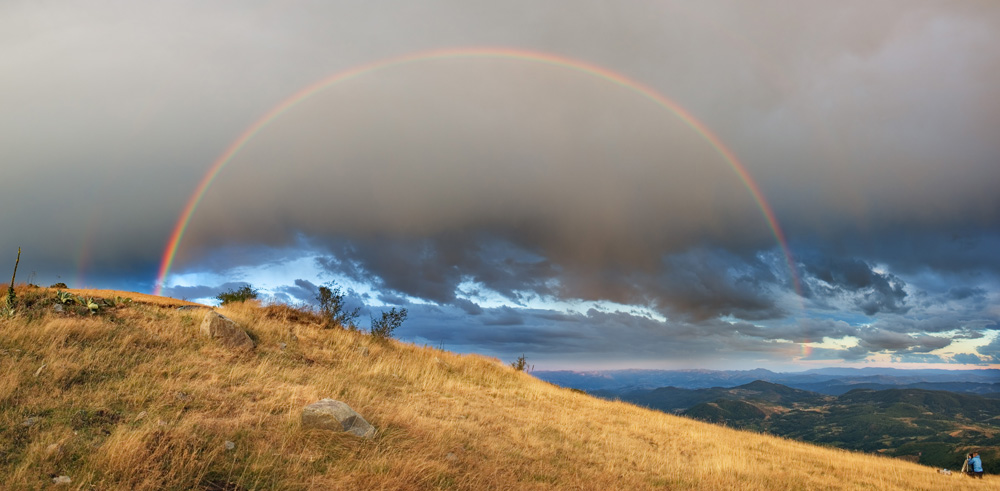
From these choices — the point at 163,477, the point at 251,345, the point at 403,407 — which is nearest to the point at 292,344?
the point at 251,345

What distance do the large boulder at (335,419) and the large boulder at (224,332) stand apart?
764 centimetres

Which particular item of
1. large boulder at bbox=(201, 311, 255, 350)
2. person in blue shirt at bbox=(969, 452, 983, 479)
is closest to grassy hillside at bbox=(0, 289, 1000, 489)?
large boulder at bbox=(201, 311, 255, 350)

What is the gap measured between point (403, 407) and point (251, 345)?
653cm

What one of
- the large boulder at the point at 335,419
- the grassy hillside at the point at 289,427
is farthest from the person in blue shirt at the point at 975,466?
the large boulder at the point at 335,419

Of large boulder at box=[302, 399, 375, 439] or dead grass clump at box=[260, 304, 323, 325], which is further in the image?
dead grass clump at box=[260, 304, 323, 325]

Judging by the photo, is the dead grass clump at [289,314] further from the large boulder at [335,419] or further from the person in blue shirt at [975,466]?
the person in blue shirt at [975,466]

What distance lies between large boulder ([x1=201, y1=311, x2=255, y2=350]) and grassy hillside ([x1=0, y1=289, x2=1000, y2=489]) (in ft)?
1.37

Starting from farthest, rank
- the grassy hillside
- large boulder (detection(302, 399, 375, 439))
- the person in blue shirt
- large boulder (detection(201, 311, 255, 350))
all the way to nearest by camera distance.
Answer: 1. the person in blue shirt
2. large boulder (detection(201, 311, 255, 350))
3. large boulder (detection(302, 399, 375, 439))
4. the grassy hillside

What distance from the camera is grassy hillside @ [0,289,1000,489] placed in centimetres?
763

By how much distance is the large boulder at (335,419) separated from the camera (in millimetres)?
9750

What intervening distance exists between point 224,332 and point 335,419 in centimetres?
890

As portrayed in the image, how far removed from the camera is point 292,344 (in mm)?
19062

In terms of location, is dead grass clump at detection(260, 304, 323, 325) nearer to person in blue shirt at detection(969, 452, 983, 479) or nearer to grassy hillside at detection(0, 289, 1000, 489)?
grassy hillside at detection(0, 289, 1000, 489)

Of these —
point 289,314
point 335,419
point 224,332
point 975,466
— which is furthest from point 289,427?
point 975,466
